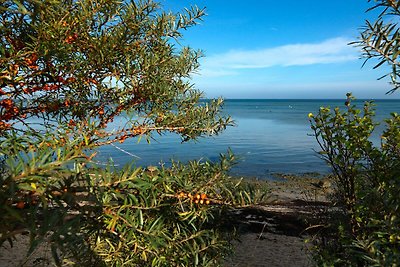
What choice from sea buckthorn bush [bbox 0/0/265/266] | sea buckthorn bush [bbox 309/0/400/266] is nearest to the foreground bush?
sea buckthorn bush [bbox 0/0/265/266]

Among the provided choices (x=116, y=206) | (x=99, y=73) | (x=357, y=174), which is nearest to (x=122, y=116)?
(x=99, y=73)

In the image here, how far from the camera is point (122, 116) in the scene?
8.14 feet

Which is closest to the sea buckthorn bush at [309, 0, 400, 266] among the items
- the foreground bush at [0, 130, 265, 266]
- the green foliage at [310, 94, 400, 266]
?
the green foliage at [310, 94, 400, 266]

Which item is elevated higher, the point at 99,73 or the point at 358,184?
the point at 99,73

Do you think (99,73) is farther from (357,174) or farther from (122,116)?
(357,174)

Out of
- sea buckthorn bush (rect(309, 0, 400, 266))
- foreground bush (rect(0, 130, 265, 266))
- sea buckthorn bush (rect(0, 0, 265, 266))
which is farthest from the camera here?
sea buckthorn bush (rect(309, 0, 400, 266))

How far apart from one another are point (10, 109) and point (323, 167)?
2201cm

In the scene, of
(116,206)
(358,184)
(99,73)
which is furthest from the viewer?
(358,184)

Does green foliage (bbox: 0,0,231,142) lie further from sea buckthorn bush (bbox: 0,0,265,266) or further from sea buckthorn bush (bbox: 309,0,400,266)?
sea buckthorn bush (bbox: 309,0,400,266)

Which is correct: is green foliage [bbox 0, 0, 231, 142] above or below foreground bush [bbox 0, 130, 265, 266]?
above

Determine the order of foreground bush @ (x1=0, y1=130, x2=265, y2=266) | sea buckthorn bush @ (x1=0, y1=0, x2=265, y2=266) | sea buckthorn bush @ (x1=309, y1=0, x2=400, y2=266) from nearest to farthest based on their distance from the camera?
foreground bush @ (x1=0, y1=130, x2=265, y2=266) < sea buckthorn bush @ (x1=0, y1=0, x2=265, y2=266) < sea buckthorn bush @ (x1=309, y1=0, x2=400, y2=266)

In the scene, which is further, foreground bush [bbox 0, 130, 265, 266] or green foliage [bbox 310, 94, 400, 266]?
green foliage [bbox 310, 94, 400, 266]

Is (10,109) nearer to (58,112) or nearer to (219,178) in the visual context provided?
(58,112)

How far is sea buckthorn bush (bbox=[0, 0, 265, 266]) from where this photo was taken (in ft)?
5.43
